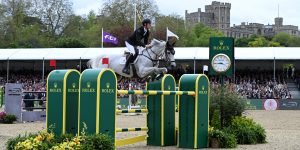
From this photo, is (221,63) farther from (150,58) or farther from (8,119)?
(8,119)

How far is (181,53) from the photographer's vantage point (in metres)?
42.1

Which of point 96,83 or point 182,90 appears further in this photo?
point 182,90

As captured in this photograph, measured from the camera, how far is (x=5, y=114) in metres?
22.0

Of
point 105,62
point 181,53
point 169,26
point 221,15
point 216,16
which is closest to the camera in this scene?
point 105,62

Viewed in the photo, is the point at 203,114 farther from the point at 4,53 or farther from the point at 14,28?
the point at 14,28

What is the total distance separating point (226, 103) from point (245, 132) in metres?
0.91


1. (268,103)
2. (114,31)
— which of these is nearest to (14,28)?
(114,31)

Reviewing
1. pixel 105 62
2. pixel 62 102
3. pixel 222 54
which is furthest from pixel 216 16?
pixel 62 102

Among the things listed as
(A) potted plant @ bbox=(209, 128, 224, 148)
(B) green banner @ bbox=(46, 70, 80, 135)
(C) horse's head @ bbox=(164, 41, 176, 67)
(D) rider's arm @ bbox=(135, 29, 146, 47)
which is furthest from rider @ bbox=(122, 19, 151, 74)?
(B) green banner @ bbox=(46, 70, 80, 135)

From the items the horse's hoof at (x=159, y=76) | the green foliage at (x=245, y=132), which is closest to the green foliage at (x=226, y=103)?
the green foliage at (x=245, y=132)

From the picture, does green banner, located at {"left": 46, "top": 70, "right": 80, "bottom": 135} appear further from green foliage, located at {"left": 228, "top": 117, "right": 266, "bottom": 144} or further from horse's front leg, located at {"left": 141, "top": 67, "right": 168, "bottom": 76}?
green foliage, located at {"left": 228, "top": 117, "right": 266, "bottom": 144}

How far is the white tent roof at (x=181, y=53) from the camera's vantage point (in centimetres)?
4097

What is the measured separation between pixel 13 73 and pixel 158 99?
4049 centimetres

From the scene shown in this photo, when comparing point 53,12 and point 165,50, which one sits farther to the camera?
point 53,12
